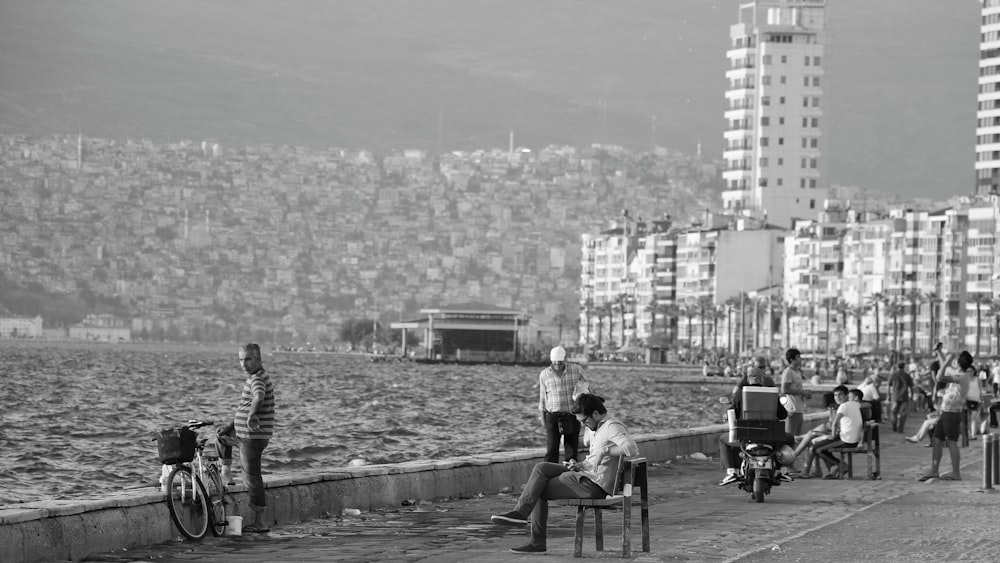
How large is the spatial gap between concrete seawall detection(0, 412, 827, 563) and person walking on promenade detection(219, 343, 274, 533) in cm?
21

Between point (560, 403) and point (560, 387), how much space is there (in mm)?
213

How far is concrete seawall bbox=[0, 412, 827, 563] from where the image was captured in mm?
14375

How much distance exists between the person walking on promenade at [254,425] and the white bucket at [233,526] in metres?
0.25

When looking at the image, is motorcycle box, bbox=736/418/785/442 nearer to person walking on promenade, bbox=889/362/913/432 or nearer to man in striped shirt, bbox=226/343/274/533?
man in striped shirt, bbox=226/343/274/533

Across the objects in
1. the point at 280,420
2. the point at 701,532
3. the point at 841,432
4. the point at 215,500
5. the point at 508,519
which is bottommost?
the point at 280,420

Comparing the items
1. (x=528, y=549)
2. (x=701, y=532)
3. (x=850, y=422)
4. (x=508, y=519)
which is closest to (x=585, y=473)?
(x=528, y=549)

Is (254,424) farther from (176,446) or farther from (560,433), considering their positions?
(560,433)

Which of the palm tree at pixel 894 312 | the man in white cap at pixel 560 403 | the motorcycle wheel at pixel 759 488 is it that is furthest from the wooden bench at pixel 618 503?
the palm tree at pixel 894 312

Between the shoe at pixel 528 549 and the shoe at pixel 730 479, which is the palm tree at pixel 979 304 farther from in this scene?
the shoe at pixel 528 549

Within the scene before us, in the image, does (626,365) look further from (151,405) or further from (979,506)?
(979,506)

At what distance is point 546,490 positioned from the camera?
15.4 meters

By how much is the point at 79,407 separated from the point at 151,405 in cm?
A: 492

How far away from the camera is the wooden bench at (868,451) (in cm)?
2484

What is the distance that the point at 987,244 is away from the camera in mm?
178500
